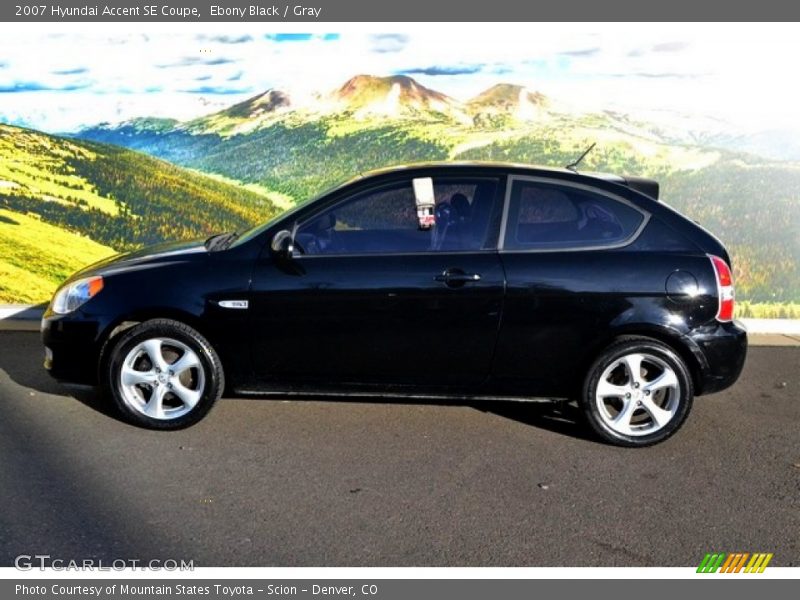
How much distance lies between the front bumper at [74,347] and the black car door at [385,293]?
0.94 metres

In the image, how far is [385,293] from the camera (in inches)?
186

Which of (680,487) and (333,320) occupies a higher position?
(333,320)

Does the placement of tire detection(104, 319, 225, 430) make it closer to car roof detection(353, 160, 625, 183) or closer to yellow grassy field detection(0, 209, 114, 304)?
car roof detection(353, 160, 625, 183)

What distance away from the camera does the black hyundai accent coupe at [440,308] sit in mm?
4703

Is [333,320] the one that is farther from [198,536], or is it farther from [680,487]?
[680,487]

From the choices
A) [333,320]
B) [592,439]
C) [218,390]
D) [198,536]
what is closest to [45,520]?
[198,536]

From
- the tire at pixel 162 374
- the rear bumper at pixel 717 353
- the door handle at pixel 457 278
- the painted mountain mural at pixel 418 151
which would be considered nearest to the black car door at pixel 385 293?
the door handle at pixel 457 278

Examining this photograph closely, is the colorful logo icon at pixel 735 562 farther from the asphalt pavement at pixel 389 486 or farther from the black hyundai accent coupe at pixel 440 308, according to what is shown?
the black hyundai accent coupe at pixel 440 308

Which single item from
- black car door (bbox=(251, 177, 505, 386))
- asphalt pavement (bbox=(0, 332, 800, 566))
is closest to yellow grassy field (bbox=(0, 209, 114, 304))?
asphalt pavement (bbox=(0, 332, 800, 566))

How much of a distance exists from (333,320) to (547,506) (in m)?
1.56

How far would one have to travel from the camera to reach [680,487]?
14.0 feet

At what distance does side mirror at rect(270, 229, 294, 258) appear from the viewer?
4.76 m

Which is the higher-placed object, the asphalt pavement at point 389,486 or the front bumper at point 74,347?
the front bumper at point 74,347
